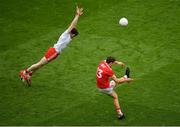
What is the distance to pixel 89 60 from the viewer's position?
1758 centimetres

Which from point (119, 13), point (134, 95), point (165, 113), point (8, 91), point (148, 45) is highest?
point (119, 13)

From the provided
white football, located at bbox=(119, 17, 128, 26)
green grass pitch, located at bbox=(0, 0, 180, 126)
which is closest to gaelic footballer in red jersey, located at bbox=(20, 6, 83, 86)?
green grass pitch, located at bbox=(0, 0, 180, 126)

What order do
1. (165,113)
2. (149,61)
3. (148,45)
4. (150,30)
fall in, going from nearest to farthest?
(165,113) → (149,61) → (148,45) → (150,30)

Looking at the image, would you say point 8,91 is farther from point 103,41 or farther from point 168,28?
point 168,28

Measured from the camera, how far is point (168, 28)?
64.7ft

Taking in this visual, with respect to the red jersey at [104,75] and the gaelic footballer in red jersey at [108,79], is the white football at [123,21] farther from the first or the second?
the red jersey at [104,75]

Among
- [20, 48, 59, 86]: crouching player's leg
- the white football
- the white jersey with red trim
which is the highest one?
the white football

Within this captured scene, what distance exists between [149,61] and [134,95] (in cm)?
251

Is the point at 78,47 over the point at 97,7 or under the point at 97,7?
under

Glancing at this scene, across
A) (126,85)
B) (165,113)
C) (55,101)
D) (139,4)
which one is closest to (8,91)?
(55,101)

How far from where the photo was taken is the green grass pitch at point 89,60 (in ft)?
47.0

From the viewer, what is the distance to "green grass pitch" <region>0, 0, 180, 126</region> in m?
14.3

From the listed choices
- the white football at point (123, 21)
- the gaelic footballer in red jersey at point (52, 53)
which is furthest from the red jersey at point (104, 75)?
the white football at point (123, 21)

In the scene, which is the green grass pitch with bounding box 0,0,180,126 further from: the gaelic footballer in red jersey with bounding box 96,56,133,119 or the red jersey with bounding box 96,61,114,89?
the red jersey with bounding box 96,61,114,89
